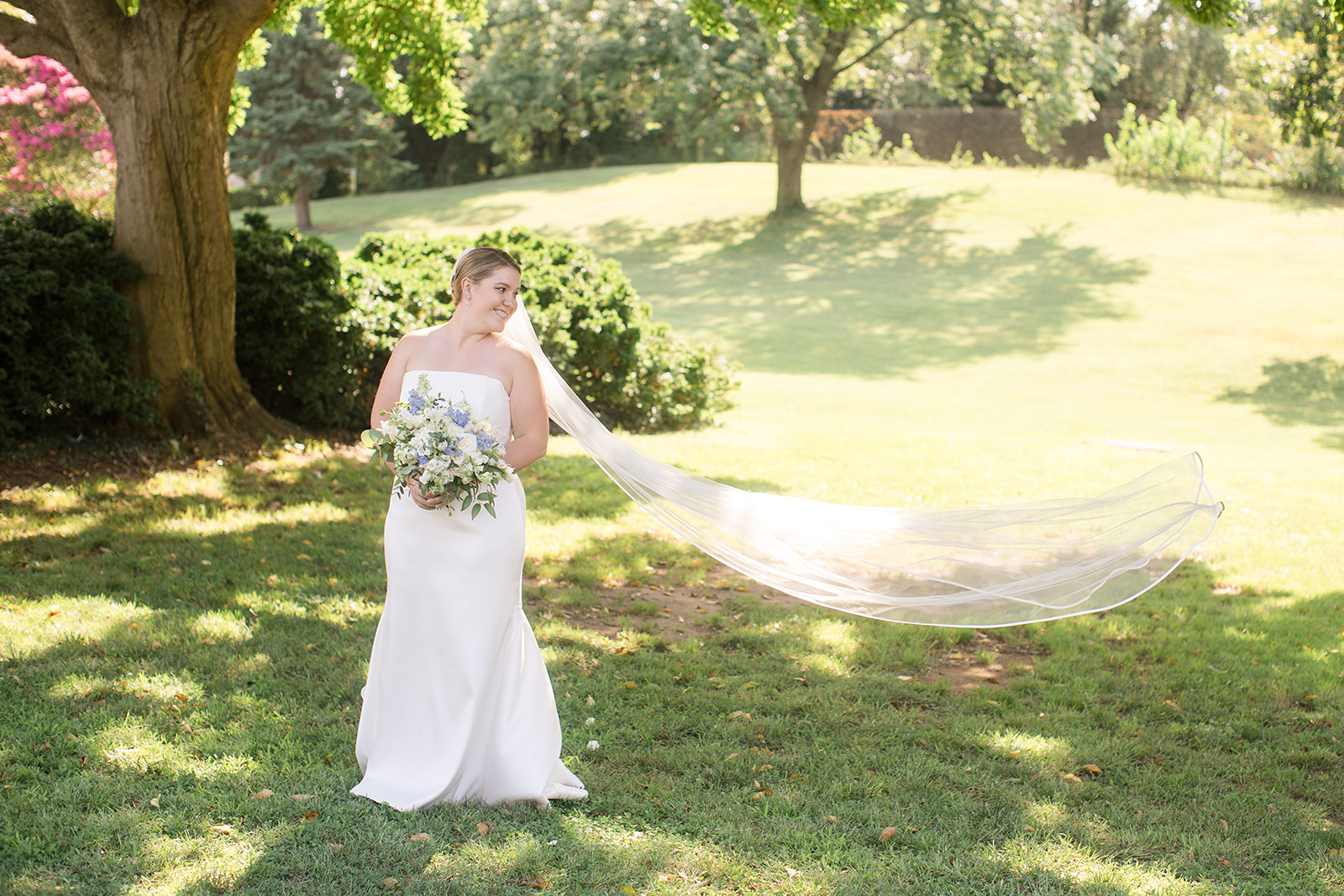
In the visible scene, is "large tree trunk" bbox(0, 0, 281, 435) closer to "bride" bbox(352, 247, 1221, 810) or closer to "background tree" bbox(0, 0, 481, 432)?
"background tree" bbox(0, 0, 481, 432)

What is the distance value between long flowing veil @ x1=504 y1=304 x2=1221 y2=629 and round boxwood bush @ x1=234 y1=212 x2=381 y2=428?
561 cm

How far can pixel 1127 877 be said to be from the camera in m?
3.99

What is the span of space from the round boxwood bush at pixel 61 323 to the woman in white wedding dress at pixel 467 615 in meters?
5.41

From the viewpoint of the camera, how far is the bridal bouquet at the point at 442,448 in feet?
12.9

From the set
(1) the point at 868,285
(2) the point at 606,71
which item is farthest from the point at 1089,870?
(2) the point at 606,71

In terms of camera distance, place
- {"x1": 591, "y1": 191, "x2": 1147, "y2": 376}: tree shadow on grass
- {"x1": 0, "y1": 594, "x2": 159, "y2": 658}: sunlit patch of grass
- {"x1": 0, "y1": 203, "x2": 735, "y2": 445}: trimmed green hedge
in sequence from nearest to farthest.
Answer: {"x1": 0, "y1": 594, "x2": 159, "y2": 658}: sunlit patch of grass < {"x1": 0, "y1": 203, "x2": 735, "y2": 445}: trimmed green hedge < {"x1": 591, "y1": 191, "x2": 1147, "y2": 376}: tree shadow on grass

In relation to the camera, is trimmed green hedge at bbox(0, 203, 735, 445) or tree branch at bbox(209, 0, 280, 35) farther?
tree branch at bbox(209, 0, 280, 35)

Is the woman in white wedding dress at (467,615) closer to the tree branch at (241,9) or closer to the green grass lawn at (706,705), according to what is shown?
the green grass lawn at (706,705)

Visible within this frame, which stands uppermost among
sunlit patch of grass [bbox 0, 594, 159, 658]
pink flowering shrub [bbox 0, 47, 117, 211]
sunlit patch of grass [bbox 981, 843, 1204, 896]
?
pink flowering shrub [bbox 0, 47, 117, 211]

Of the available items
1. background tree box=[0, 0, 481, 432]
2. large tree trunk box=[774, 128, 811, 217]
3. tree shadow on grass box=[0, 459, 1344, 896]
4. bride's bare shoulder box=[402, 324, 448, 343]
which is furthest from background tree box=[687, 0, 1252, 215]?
bride's bare shoulder box=[402, 324, 448, 343]

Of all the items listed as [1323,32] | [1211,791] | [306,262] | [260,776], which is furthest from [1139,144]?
[260,776]

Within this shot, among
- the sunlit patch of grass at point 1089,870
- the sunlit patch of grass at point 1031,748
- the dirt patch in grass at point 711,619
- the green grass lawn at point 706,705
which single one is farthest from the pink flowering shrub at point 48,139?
the sunlit patch of grass at point 1089,870

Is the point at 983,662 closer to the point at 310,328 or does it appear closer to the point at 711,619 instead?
the point at 711,619

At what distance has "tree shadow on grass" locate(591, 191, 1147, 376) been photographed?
20186 mm
